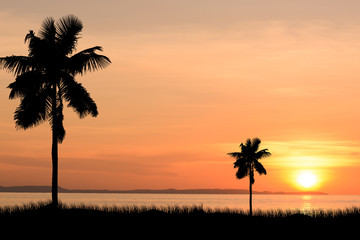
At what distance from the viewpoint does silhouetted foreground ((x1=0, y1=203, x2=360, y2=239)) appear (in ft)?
125

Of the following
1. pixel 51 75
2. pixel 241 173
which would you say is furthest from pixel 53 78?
pixel 241 173

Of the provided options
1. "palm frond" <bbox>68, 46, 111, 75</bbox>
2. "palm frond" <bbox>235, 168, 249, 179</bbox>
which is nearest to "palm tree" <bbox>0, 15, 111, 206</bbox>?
"palm frond" <bbox>68, 46, 111, 75</bbox>

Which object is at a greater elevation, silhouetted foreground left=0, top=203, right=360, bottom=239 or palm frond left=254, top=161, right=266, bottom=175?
palm frond left=254, top=161, right=266, bottom=175

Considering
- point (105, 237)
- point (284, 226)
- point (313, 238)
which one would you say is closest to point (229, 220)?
point (284, 226)

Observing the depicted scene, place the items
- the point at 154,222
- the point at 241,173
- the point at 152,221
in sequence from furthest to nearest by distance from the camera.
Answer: the point at 241,173 < the point at 152,221 < the point at 154,222

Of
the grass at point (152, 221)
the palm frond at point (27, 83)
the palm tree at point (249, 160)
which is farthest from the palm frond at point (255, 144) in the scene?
the palm frond at point (27, 83)

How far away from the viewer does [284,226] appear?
40219 mm

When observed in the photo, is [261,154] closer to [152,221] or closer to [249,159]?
[249,159]

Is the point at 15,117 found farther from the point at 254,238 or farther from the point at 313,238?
the point at 313,238

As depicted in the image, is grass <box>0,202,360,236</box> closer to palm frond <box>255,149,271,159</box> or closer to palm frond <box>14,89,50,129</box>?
palm frond <box>14,89,50,129</box>

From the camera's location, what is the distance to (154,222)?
4003cm

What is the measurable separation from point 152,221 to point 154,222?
27cm

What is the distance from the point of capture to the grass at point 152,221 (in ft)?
127

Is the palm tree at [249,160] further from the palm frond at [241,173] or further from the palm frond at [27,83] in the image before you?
the palm frond at [27,83]
